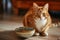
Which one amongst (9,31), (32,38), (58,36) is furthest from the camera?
(9,31)

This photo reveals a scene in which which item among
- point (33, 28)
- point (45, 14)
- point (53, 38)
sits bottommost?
point (53, 38)

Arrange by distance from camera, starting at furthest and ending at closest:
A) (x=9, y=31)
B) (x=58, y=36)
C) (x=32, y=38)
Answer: (x=9, y=31)
(x=58, y=36)
(x=32, y=38)

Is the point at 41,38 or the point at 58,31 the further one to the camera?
the point at 58,31

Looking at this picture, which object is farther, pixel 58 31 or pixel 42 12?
pixel 58 31

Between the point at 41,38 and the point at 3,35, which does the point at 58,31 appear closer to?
the point at 41,38

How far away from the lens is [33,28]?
1.68 metres

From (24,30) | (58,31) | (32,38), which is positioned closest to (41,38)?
(32,38)

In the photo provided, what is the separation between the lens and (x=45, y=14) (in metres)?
1.68

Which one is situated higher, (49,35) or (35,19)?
(35,19)

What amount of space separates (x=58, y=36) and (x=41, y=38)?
22cm

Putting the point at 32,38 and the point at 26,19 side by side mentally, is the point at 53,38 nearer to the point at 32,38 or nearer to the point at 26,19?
the point at 32,38

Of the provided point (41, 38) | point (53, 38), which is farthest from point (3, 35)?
point (53, 38)

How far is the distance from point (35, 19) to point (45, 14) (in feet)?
0.41

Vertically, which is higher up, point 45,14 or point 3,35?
point 45,14
